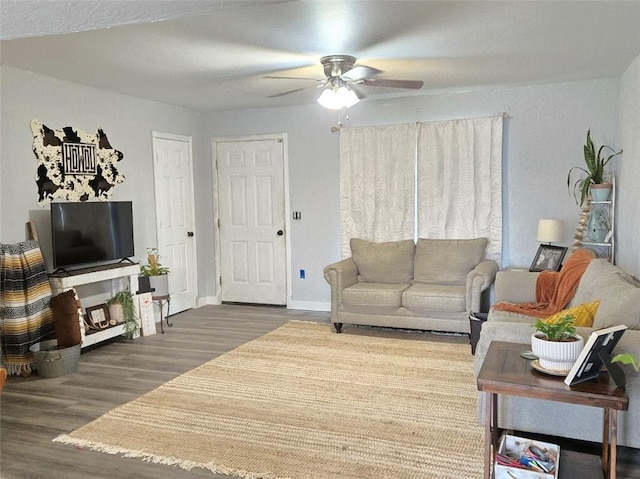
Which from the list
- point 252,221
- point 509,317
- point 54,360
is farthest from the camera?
point 252,221

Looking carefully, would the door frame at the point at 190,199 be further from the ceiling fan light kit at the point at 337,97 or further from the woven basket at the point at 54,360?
the ceiling fan light kit at the point at 337,97

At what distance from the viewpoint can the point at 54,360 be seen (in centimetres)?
411

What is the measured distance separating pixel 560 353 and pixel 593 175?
309 centimetres

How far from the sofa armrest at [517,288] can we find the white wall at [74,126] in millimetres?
3668

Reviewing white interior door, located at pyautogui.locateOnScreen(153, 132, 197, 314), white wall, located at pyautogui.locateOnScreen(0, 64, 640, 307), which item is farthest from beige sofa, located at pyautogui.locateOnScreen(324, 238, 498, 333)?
white interior door, located at pyautogui.locateOnScreen(153, 132, 197, 314)

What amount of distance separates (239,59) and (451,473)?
3.15 meters

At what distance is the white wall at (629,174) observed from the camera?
396 cm

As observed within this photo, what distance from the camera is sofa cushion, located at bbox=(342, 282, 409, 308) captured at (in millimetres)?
5094

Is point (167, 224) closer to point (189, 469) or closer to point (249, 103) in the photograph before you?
point (249, 103)

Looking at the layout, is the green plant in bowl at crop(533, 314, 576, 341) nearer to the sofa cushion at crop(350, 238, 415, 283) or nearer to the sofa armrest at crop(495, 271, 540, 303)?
the sofa armrest at crop(495, 271, 540, 303)

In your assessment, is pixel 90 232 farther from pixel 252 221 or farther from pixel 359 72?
pixel 359 72

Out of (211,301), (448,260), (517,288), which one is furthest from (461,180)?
(211,301)

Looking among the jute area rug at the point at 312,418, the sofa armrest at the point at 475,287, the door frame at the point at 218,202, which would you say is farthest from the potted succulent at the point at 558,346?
the door frame at the point at 218,202

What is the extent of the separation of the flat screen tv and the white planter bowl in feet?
12.8
